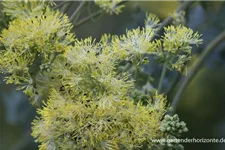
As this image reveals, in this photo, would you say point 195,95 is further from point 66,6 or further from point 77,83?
point 77,83

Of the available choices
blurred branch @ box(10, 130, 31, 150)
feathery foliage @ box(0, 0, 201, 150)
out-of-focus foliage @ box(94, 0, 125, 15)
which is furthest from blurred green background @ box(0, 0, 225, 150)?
feathery foliage @ box(0, 0, 201, 150)

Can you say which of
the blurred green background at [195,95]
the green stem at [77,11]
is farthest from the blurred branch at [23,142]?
the green stem at [77,11]

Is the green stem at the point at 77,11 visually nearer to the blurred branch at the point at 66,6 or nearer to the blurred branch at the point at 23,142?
the blurred branch at the point at 66,6

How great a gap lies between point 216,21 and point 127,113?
52cm

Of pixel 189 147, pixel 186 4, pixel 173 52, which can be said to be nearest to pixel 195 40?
pixel 173 52

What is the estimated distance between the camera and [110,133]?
0.59m

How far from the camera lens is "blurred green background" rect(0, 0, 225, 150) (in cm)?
102

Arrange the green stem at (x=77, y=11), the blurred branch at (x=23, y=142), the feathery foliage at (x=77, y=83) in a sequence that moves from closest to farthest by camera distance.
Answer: the feathery foliage at (x=77, y=83)
the green stem at (x=77, y=11)
the blurred branch at (x=23, y=142)

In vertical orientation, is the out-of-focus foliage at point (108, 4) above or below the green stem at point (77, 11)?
above

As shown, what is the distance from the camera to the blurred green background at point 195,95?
3.34ft

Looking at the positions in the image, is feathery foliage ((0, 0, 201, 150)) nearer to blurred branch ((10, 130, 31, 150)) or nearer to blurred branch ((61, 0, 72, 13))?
blurred branch ((61, 0, 72, 13))

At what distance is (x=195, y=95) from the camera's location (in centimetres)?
106

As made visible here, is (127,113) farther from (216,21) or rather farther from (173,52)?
(216,21)

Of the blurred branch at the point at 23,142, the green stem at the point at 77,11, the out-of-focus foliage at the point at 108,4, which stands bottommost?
the blurred branch at the point at 23,142
